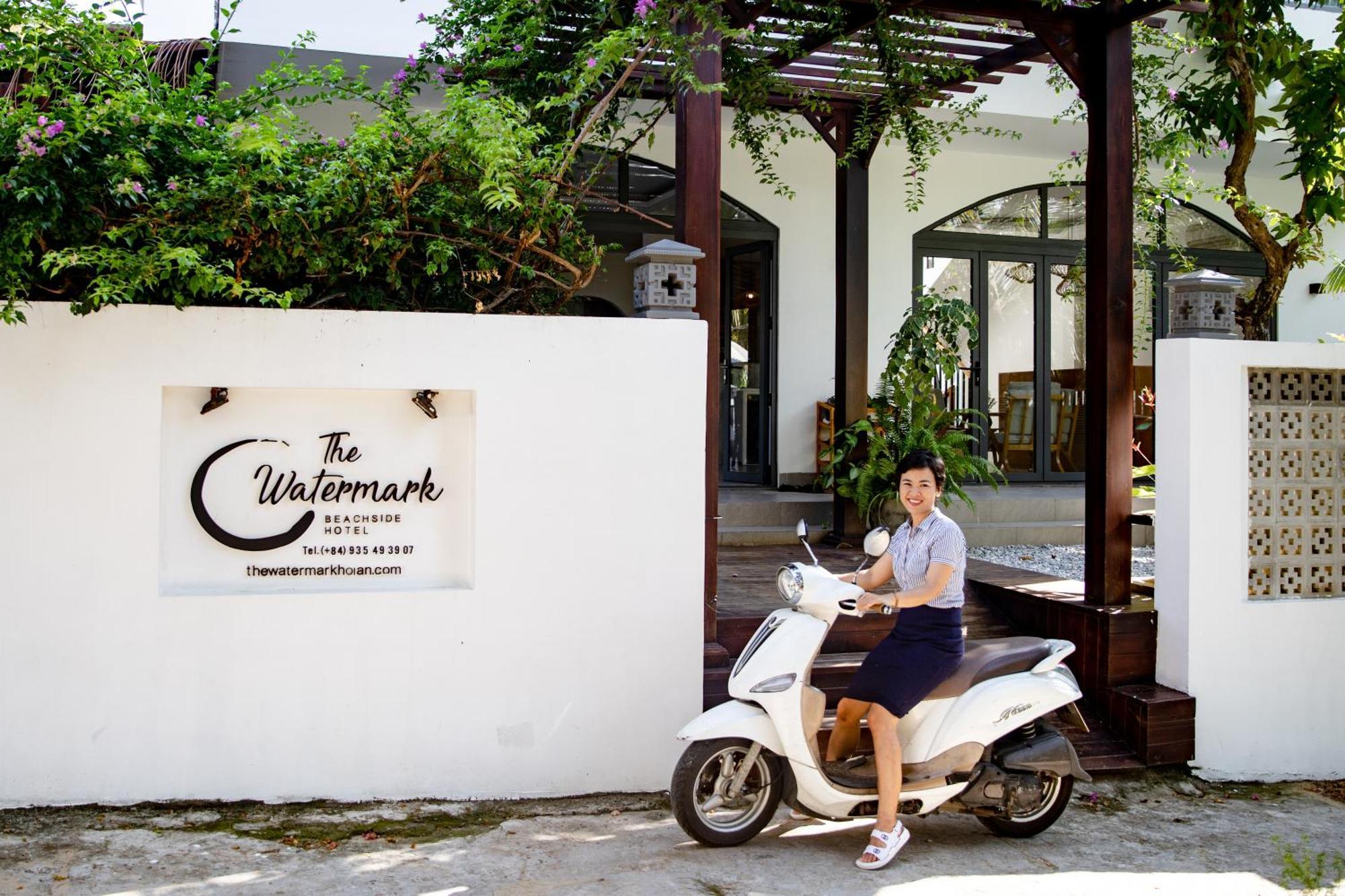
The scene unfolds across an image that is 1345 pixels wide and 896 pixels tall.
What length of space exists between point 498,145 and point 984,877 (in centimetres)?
341

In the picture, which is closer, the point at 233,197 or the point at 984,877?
the point at 984,877

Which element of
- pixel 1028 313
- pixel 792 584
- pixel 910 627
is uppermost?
pixel 1028 313

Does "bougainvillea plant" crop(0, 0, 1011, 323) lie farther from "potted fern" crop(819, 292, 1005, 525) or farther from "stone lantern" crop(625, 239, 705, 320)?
"potted fern" crop(819, 292, 1005, 525)

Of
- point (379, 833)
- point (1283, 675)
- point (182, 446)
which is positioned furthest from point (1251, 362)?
point (182, 446)

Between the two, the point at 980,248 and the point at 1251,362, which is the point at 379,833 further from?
the point at 980,248

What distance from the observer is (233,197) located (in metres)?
4.81

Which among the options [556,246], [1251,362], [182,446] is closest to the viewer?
[182,446]

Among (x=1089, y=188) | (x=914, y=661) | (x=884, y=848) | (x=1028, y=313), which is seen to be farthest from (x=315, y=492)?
(x=1028, y=313)

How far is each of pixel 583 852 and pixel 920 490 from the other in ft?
6.01

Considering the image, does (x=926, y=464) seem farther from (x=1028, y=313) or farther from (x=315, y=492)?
(x=1028, y=313)

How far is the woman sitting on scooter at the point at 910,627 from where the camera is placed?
Result: 14.2 feet

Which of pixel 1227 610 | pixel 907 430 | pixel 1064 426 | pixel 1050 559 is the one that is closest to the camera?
pixel 1227 610

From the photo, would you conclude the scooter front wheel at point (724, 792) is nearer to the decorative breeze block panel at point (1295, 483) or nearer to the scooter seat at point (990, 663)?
the scooter seat at point (990, 663)

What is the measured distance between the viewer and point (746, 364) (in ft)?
37.0
